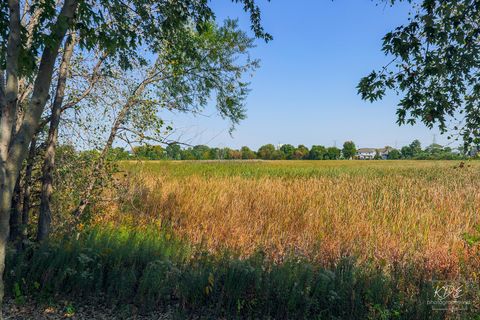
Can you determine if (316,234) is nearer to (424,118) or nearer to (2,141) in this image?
(424,118)

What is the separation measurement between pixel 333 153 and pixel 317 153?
8.57 m

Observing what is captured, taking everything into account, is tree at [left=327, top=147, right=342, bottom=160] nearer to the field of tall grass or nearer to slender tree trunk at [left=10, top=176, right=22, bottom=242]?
the field of tall grass

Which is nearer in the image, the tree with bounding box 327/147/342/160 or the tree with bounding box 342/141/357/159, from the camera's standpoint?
the tree with bounding box 327/147/342/160

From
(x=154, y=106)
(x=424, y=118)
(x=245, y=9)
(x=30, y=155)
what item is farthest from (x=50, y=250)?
(x=424, y=118)

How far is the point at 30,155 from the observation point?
18.6 feet

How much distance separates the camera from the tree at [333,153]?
409 feet

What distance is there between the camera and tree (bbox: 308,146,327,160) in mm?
121625

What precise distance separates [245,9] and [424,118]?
2.95 metres

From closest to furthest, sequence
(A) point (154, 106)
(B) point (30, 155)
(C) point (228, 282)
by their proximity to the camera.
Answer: (C) point (228, 282) → (B) point (30, 155) → (A) point (154, 106)

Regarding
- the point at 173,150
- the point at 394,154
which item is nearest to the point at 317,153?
the point at 394,154

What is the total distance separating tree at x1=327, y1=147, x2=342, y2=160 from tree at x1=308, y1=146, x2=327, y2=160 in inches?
88.8

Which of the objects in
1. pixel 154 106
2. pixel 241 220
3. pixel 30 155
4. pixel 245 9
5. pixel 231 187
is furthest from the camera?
pixel 231 187

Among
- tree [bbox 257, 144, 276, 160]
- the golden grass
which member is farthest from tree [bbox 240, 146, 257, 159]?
the golden grass

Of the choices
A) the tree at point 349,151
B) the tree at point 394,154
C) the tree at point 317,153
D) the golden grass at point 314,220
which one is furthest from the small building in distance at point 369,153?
the golden grass at point 314,220
